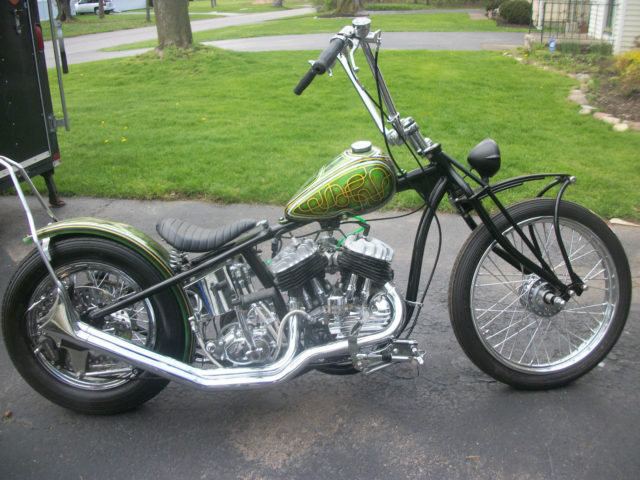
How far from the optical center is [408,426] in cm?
267

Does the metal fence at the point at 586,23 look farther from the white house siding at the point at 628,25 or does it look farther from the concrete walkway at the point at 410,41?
the concrete walkway at the point at 410,41

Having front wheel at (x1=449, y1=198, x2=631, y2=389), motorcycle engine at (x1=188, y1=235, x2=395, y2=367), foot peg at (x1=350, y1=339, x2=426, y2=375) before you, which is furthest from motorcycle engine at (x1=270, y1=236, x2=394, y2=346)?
front wheel at (x1=449, y1=198, x2=631, y2=389)

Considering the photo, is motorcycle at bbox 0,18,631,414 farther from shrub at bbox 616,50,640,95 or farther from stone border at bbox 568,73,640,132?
shrub at bbox 616,50,640,95

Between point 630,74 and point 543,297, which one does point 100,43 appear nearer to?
point 630,74

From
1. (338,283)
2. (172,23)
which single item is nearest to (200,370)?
(338,283)

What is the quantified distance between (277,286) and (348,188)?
56cm

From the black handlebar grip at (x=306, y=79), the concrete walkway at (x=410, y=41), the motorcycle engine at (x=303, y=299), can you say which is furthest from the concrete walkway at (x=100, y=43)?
the black handlebar grip at (x=306, y=79)

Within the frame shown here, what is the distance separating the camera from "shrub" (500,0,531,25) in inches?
873

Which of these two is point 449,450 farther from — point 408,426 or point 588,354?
point 588,354

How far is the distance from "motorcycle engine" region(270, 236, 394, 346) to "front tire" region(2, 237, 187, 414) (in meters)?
0.59

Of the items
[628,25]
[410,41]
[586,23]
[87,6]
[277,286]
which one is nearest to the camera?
[277,286]

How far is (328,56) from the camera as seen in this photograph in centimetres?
227

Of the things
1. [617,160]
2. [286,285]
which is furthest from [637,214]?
[286,285]

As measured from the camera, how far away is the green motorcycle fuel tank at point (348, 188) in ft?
7.97
